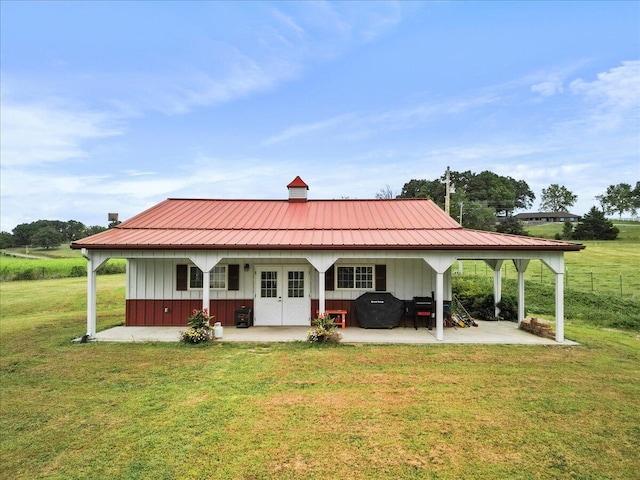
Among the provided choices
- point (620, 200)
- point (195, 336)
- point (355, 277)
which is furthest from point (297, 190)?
point (620, 200)

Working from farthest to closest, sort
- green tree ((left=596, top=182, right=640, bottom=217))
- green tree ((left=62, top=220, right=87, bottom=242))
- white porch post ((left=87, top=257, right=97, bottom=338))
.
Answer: green tree ((left=62, top=220, right=87, bottom=242)) < green tree ((left=596, top=182, right=640, bottom=217)) < white porch post ((left=87, top=257, right=97, bottom=338))

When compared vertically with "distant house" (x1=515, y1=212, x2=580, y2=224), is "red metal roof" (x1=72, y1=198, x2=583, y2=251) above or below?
below

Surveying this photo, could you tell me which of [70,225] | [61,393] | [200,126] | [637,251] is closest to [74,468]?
[61,393]

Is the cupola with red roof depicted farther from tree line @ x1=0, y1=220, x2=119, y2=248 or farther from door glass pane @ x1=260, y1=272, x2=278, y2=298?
tree line @ x1=0, y1=220, x2=119, y2=248

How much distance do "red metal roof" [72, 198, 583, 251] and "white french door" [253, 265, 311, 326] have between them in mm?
1374

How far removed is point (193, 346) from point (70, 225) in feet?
257

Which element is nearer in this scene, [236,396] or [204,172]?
[236,396]

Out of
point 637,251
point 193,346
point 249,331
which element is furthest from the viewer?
point 637,251

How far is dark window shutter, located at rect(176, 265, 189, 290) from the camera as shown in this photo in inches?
446

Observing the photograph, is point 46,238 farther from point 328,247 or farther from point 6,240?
point 328,247

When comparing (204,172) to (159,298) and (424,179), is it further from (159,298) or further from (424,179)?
(424,179)

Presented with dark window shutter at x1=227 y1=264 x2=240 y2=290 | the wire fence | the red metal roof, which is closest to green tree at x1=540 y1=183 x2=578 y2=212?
the wire fence

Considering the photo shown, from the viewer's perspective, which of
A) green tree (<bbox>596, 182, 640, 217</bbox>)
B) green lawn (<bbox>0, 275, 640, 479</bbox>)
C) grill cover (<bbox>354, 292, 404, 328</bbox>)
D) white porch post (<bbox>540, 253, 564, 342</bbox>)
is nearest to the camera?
green lawn (<bbox>0, 275, 640, 479</bbox>)

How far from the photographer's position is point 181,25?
584 inches
